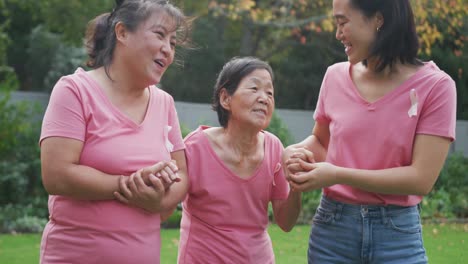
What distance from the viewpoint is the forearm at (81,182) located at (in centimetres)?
279

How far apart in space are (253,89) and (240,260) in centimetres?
83

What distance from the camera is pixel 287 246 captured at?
888 cm

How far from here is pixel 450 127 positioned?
9.61ft

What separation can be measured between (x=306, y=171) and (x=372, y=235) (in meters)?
0.38

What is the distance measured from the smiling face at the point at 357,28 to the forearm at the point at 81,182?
3.68ft

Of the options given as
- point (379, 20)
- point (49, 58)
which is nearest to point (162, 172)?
point (379, 20)

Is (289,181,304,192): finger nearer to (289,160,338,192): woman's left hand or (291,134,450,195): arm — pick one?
(289,160,338,192): woman's left hand

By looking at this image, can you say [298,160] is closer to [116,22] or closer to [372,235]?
[372,235]

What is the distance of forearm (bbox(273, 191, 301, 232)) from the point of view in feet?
11.3

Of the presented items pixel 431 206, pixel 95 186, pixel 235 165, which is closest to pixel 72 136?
pixel 95 186

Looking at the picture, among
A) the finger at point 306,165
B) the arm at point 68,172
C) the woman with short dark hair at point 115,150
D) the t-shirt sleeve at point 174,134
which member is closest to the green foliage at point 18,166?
the t-shirt sleeve at point 174,134

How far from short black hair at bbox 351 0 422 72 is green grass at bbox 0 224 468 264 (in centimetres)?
531

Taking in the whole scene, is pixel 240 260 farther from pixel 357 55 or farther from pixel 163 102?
pixel 357 55

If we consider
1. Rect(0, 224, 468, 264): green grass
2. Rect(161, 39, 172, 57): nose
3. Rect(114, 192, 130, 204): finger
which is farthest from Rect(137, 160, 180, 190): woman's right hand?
Rect(0, 224, 468, 264): green grass
